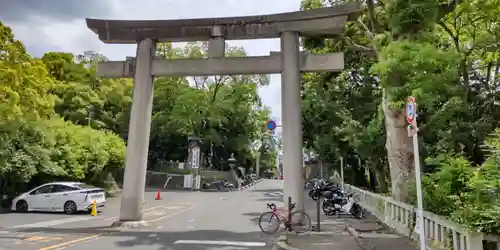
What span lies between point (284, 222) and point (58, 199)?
1105 centimetres

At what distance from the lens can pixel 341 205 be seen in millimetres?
16641

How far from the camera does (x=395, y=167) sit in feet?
36.0

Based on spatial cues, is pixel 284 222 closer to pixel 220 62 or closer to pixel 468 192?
pixel 220 62

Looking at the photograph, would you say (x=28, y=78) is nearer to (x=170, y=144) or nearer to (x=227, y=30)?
(x=227, y=30)

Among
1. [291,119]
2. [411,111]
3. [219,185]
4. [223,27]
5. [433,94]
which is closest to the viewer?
[411,111]

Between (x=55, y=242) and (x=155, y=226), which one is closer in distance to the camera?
(x=55, y=242)

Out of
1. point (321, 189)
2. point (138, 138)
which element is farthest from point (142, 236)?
point (321, 189)

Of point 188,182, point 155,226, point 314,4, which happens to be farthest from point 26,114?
point 188,182

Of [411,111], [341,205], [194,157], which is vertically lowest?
[341,205]

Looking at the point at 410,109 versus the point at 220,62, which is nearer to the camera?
the point at 410,109

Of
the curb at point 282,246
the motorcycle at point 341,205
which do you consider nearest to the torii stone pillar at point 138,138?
the curb at point 282,246

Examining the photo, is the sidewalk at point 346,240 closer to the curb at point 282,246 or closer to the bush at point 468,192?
the curb at point 282,246

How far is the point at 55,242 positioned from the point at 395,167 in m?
8.80

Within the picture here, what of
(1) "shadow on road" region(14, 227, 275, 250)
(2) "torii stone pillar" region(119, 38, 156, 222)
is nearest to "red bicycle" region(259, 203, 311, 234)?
(1) "shadow on road" region(14, 227, 275, 250)
